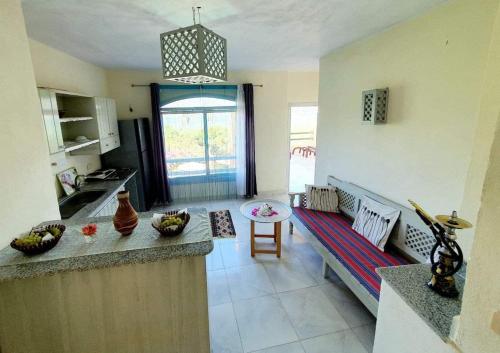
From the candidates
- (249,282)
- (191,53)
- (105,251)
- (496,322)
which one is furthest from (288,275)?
(191,53)

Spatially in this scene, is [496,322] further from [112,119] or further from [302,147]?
[302,147]

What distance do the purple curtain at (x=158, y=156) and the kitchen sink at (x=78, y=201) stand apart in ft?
5.39

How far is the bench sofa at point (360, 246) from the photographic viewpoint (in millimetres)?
2152

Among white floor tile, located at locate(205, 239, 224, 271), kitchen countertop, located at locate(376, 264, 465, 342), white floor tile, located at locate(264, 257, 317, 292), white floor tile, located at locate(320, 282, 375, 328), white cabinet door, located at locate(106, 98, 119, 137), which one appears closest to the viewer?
kitchen countertop, located at locate(376, 264, 465, 342)

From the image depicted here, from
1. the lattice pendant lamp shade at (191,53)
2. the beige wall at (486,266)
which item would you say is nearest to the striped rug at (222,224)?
the lattice pendant lamp shade at (191,53)

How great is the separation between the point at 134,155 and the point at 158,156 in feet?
1.76

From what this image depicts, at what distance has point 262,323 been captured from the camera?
225 centimetres

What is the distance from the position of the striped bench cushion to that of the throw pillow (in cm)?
7

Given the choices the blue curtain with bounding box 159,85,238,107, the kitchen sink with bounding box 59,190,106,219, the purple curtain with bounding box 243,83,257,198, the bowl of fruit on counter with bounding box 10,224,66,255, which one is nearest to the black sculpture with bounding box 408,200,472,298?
the bowl of fruit on counter with bounding box 10,224,66,255

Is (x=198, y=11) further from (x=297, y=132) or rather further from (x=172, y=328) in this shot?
(x=297, y=132)

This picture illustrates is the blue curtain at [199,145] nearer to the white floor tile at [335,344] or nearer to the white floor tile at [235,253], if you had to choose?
the white floor tile at [235,253]

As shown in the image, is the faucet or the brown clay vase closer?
the brown clay vase

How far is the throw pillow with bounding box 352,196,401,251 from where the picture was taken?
99.1 inches

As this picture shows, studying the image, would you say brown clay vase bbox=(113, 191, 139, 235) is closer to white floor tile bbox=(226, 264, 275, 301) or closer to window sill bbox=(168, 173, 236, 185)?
white floor tile bbox=(226, 264, 275, 301)
